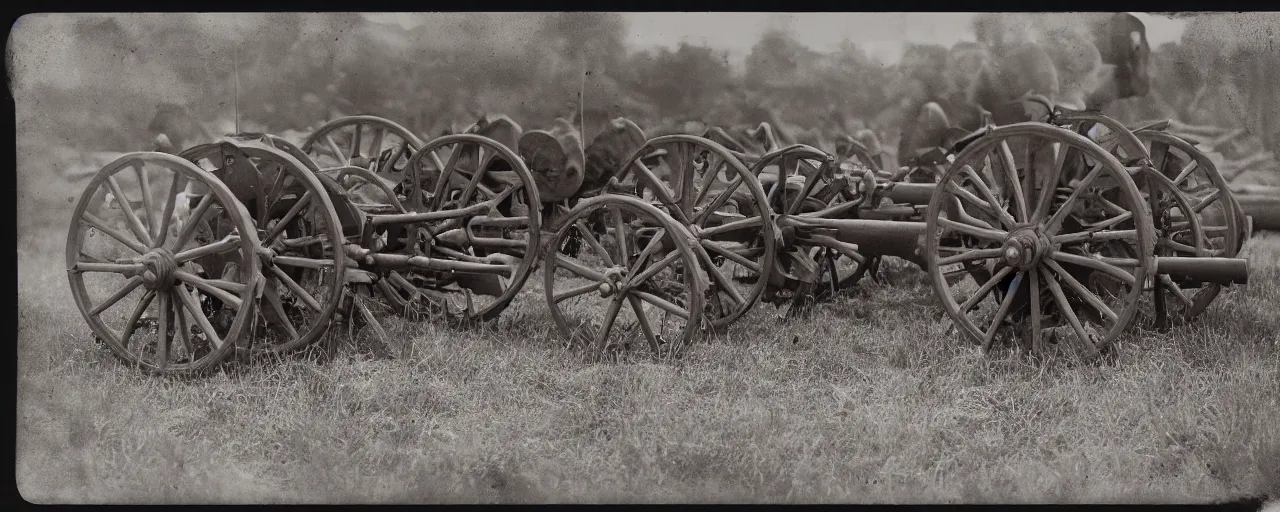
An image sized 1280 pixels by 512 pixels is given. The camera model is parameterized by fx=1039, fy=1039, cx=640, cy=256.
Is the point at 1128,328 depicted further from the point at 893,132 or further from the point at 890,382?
the point at 893,132

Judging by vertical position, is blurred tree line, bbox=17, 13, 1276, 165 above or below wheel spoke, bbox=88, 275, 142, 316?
above

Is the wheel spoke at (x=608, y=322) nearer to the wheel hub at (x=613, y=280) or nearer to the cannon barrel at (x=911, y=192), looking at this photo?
the wheel hub at (x=613, y=280)

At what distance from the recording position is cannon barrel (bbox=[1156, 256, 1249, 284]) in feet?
17.0

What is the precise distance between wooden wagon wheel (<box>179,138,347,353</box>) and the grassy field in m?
0.29

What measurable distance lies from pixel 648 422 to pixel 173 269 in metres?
2.62

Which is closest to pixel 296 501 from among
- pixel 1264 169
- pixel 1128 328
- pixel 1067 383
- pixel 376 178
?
pixel 376 178

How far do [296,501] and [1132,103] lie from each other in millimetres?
6190

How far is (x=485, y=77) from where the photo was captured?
821cm

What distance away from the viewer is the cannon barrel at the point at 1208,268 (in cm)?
519

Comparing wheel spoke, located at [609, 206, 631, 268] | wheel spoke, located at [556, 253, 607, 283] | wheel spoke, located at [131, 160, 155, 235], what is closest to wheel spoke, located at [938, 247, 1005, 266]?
wheel spoke, located at [609, 206, 631, 268]

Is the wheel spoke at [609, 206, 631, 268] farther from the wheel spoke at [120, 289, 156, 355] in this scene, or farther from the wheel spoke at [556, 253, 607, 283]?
the wheel spoke at [120, 289, 156, 355]

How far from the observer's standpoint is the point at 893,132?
10117mm

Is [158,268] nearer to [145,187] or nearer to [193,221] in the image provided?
[193,221]

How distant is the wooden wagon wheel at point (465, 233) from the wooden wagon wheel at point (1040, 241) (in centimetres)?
248
